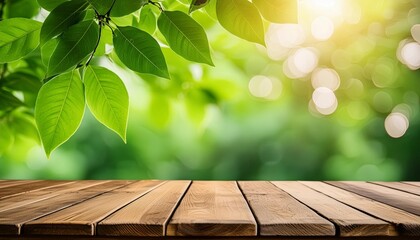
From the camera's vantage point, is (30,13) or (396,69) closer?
(30,13)

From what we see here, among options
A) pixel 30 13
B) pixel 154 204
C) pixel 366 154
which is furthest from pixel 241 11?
pixel 366 154

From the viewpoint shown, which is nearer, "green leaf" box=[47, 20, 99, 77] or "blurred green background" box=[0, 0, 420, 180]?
"green leaf" box=[47, 20, 99, 77]

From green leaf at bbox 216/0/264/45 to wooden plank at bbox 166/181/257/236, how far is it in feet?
0.87

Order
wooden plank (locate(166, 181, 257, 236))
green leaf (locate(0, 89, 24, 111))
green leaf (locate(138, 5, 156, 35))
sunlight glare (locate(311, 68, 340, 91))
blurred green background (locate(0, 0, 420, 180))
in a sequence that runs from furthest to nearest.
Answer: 1. sunlight glare (locate(311, 68, 340, 91))
2. blurred green background (locate(0, 0, 420, 180))
3. green leaf (locate(0, 89, 24, 111))
4. green leaf (locate(138, 5, 156, 35))
5. wooden plank (locate(166, 181, 257, 236))

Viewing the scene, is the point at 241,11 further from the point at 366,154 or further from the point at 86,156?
the point at 366,154

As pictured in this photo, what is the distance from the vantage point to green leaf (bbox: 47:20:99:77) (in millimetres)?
656

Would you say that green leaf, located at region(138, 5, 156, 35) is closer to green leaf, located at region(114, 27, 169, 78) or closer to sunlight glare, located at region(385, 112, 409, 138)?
green leaf, located at region(114, 27, 169, 78)

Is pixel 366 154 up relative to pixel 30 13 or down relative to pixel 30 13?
down

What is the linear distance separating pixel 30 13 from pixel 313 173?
3.80m

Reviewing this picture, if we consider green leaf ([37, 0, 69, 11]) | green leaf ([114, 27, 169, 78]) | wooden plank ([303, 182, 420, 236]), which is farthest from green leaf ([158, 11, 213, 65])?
wooden plank ([303, 182, 420, 236])

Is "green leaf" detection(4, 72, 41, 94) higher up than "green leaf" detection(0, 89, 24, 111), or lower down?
higher up

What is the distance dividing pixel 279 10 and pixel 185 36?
13cm

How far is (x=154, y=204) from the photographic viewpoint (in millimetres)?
980

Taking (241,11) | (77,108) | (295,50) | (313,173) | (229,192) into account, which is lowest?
(313,173)
